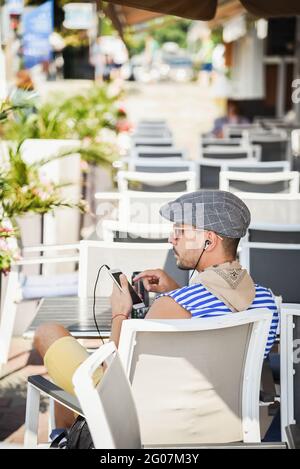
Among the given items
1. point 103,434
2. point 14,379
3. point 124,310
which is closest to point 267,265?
point 124,310

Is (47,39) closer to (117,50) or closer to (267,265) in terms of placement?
(267,265)

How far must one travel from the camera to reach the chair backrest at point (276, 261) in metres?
4.04

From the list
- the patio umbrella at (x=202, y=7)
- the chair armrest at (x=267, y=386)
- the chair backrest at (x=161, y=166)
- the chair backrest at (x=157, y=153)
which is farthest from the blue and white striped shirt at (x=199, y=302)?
the chair backrest at (x=157, y=153)

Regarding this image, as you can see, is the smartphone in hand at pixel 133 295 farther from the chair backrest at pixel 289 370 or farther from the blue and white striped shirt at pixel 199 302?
the chair backrest at pixel 289 370

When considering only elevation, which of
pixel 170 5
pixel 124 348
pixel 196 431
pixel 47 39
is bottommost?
pixel 196 431

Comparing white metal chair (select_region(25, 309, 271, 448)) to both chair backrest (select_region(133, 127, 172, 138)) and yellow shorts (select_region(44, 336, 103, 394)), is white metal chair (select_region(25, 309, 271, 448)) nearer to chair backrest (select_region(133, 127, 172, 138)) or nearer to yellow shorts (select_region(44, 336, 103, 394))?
yellow shorts (select_region(44, 336, 103, 394))

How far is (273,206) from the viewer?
5.18 meters

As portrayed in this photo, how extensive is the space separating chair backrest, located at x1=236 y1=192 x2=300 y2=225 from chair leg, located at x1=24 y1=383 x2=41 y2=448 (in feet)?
8.30

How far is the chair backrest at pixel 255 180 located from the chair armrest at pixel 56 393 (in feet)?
11.3

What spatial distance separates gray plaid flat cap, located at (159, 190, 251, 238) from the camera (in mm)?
2924

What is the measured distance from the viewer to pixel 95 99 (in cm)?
1347

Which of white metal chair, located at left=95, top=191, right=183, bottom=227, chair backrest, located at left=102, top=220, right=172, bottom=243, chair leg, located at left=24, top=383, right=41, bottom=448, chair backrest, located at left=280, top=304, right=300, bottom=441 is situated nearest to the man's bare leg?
chair leg, located at left=24, top=383, right=41, bottom=448

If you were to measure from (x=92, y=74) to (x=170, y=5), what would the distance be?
33401 mm

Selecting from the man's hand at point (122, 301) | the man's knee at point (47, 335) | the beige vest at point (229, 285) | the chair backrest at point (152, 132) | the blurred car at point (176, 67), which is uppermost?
the blurred car at point (176, 67)
